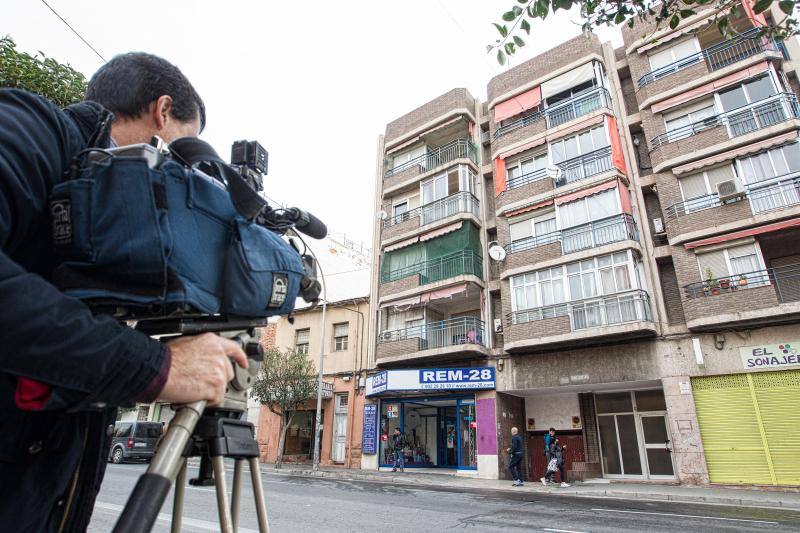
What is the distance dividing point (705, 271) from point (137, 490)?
18.4 metres

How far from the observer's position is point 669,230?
16.8 metres

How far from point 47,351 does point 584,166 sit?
20.8 meters

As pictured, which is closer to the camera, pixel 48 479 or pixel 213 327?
pixel 48 479

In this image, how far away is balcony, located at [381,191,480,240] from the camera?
22.3 metres

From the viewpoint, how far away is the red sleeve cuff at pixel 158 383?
950mm

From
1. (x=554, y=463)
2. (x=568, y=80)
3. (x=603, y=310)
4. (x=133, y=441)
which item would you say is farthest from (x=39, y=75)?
(x=568, y=80)

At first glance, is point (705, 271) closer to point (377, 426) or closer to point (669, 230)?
point (669, 230)

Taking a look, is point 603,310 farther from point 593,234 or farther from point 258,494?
point 258,494

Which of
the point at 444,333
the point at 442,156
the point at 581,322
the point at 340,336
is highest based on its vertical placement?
the point at 442,156

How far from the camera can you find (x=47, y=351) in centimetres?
82

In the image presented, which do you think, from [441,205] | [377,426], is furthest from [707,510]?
[441,205]

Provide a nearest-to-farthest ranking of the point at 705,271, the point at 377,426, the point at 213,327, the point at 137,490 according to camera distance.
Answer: the point at 137,490 < the point at 213,327 < the point at 705,271 < the point at 377,426

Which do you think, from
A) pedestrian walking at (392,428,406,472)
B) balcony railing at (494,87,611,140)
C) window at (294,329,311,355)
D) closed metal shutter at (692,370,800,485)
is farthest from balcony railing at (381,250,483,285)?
closed metal shutter at (692,370,800,485)

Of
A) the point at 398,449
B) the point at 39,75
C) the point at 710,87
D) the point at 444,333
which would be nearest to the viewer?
the point at 39,75
